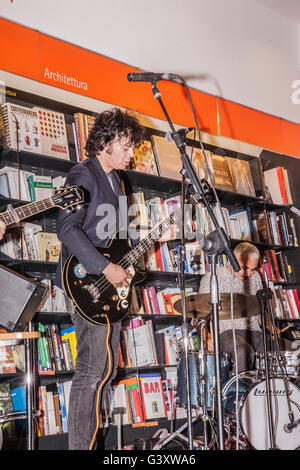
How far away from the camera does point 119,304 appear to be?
2.47m

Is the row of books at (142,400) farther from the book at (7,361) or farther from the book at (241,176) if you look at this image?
the book at (241,176)

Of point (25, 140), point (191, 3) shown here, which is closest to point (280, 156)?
point (191, 3)

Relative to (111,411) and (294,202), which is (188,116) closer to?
(294,202)

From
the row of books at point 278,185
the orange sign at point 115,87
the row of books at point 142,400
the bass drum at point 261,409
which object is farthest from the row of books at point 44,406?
the row of books at point 278,185

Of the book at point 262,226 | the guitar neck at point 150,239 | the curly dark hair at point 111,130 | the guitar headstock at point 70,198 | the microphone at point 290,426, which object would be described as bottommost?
the microphone at point 290,426

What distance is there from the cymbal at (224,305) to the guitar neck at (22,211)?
906 millimetres

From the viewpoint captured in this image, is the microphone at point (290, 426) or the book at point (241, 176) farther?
the book at point (241, 176)

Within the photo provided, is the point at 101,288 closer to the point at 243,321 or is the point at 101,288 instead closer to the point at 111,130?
the point at 111,130

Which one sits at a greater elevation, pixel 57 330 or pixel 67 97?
pixel 67 97

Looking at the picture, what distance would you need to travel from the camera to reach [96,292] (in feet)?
7.93

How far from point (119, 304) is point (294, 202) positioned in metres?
2.38

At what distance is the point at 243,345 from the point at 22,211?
1543 millimetres

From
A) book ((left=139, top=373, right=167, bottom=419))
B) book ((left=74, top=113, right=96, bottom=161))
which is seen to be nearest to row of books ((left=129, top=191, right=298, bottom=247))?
book ((left=74, top=113, right=96, bottom=161))

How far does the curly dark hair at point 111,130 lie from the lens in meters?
2.67
